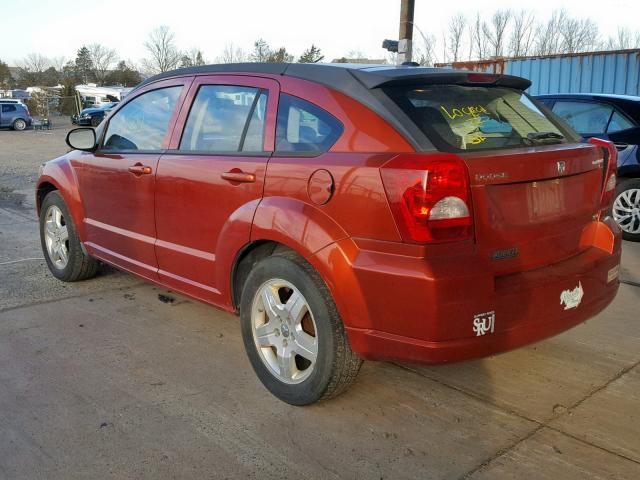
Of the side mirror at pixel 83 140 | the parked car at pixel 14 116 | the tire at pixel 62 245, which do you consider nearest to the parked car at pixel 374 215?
the side mirror at pixel 83 140

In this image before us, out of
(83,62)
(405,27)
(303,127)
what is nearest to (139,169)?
(303,127)

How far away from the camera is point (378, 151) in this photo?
2852 millimetres

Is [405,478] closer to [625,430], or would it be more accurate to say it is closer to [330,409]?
[330,409]

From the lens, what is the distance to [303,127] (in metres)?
3.25

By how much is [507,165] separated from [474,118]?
0.38m

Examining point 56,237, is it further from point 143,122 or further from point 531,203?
point 531,203

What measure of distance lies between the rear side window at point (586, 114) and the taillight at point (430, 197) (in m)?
5.19

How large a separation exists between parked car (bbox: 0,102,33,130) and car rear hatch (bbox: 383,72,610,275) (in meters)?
34.2

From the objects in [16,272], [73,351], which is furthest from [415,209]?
[16,272]

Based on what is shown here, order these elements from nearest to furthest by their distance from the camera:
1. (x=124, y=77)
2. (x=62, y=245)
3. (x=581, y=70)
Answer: (x=62, y=245) → (x=581, y=70) → (x=124, y=77)

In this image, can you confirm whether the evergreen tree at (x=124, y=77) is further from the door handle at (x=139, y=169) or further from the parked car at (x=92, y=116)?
the door handle at (x=139, y=169)

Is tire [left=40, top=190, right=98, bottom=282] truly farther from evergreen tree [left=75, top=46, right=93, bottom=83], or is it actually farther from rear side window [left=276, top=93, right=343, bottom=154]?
evergreen tree [left=75, top=46, right=93, bottom=83]

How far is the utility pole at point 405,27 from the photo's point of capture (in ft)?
42.0

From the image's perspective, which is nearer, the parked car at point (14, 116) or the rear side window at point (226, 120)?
the rear side window at point (226, 120)
